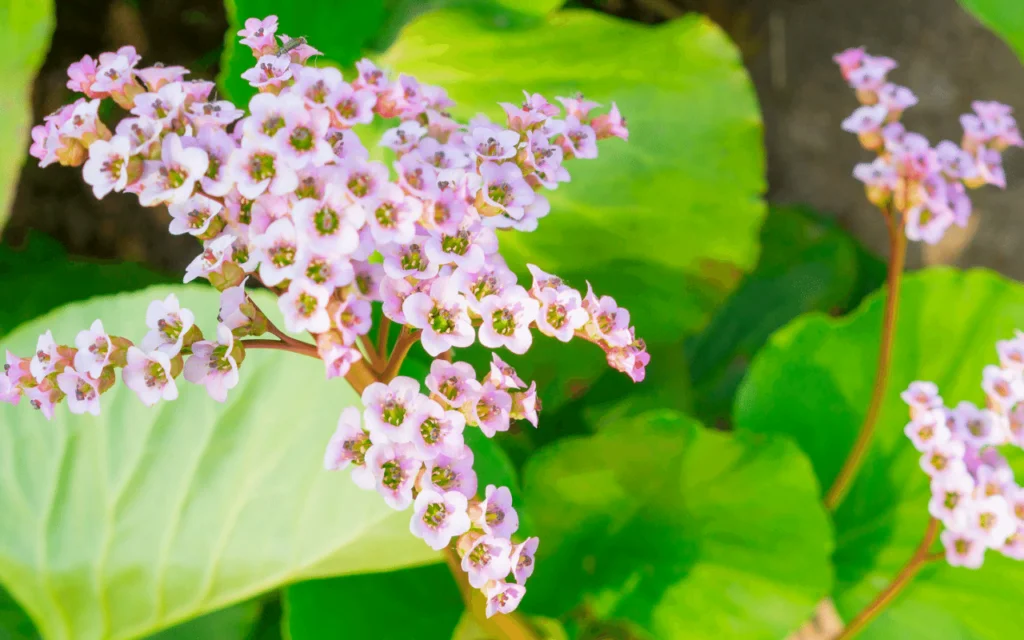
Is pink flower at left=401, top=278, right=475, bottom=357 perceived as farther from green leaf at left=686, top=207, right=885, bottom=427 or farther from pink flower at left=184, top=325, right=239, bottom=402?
green leaf at left=686, top=207, right=885, bottom=427

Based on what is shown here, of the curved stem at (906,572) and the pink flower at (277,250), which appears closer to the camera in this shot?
the pink flower at (277,250)

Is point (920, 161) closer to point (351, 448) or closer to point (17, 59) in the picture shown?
point (351, 448)

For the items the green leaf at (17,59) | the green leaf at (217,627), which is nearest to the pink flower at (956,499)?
the green leaf at (217,627)

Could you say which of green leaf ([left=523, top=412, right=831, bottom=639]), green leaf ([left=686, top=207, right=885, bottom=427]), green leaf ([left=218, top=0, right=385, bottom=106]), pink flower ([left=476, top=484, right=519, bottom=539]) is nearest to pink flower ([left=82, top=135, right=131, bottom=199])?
pink flower ([left=476, top=484, right=519, bottom=539])

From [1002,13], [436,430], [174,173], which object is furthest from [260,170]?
[1002,13]

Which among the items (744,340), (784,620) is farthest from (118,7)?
(784,620)

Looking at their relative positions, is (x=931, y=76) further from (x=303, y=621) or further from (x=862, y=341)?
(x=303, y=621)

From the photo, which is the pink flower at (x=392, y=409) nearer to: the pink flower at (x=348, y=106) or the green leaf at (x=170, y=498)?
the pink flower at (x=348, y=106)
